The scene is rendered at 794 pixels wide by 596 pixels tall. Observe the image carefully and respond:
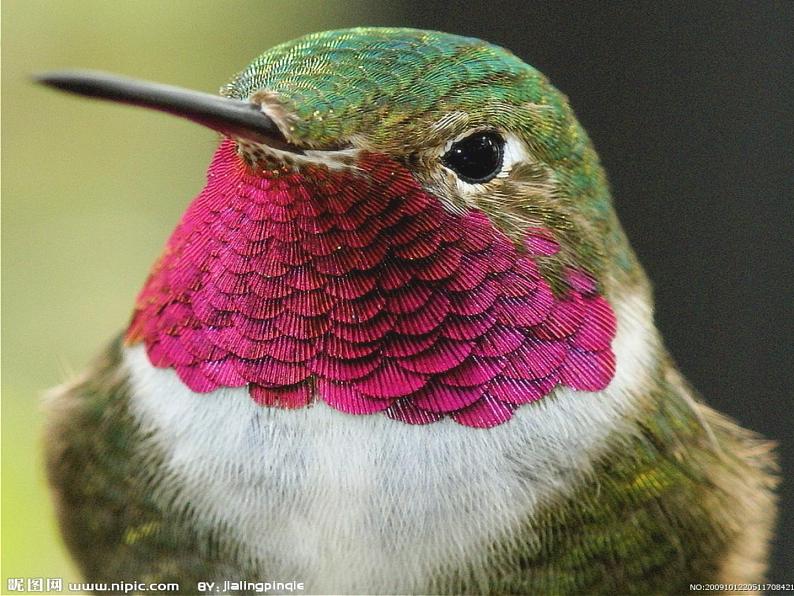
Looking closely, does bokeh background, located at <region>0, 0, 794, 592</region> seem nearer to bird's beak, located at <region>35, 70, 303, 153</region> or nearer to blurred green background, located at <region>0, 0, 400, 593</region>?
blurred green background, located at <region>0, 0, 400, 593</region>

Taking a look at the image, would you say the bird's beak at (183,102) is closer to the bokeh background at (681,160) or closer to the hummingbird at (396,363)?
the hummingbird at (396,363)

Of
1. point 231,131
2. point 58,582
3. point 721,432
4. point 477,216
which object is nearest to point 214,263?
point 231,131

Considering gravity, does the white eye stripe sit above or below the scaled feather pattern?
above

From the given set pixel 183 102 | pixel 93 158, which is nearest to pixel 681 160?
pixel 183 102

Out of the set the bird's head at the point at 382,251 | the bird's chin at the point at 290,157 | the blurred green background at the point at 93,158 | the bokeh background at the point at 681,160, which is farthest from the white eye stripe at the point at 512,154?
the blurred green background at the point at 93,158

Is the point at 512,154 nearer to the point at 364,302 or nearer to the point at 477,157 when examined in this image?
the point at 477,157

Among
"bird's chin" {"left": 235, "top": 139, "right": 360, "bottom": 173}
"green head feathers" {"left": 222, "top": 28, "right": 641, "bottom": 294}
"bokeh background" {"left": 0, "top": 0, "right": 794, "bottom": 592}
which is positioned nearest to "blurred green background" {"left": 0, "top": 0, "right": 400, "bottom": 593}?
"bokeh background" {"left": 0, "top": 0, "right": 794, "bottom": 592}
